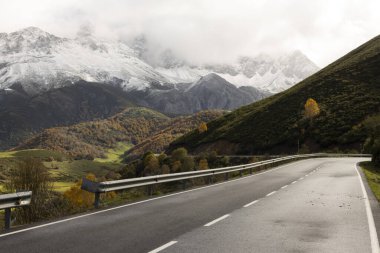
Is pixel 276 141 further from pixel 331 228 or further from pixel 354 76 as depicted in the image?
pixel 331 228

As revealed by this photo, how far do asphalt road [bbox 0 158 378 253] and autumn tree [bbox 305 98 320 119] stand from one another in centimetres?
9199

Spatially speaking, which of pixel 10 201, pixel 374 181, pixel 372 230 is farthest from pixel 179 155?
pixel 372 230

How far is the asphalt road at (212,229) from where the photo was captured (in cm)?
826

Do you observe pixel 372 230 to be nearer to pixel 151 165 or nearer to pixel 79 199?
pixel 79 199

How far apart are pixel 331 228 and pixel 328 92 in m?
113

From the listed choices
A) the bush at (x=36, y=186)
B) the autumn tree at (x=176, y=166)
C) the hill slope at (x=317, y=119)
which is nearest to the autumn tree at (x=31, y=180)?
the bush at (x=36, y=186)

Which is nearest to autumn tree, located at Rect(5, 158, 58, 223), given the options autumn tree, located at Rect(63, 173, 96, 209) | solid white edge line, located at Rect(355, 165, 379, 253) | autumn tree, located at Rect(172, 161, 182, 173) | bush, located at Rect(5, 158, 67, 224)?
bush, located at Rect(5, 158, 67, 224)

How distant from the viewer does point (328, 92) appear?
118062mm

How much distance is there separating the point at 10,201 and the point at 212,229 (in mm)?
4990

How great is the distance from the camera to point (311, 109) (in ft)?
346

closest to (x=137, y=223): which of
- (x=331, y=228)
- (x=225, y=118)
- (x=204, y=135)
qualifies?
(x=331, y=228)

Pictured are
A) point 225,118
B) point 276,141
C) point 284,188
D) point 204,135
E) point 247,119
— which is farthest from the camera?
point 225,118

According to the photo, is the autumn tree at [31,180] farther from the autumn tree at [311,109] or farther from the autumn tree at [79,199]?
the autumn tree at [311,109]

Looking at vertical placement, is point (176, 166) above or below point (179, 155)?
below
